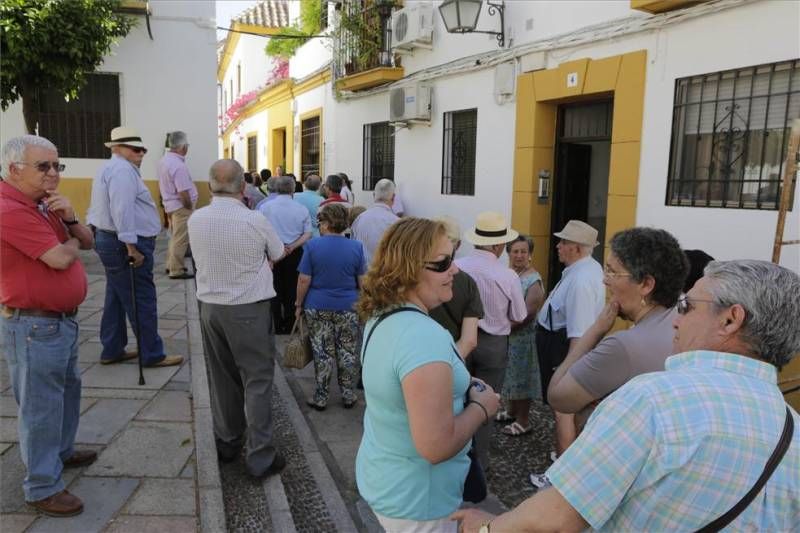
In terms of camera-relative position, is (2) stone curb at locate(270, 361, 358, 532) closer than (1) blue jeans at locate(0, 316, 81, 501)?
No

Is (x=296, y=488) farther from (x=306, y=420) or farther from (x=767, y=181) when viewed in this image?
(x=767, y=181)

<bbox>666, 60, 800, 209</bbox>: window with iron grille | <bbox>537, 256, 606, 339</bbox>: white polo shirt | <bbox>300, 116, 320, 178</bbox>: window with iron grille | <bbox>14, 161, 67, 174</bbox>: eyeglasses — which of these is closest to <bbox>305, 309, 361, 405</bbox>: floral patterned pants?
<bbox>537, 256, 606, 339</bbox>: white polo shirt

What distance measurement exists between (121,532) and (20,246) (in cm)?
137

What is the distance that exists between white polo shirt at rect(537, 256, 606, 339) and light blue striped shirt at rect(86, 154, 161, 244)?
313cm

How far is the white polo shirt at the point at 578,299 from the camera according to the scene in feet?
11.5

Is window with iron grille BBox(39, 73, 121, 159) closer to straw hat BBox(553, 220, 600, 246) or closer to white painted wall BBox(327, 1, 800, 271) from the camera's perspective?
white painted wall BBox(327, 1, 800, 271)

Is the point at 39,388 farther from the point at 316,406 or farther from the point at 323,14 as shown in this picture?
the point at 323,14

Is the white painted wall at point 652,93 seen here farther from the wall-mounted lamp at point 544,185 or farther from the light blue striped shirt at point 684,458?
the light blue striped shirt at point 684,458

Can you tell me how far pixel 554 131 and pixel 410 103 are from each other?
8.83 feet

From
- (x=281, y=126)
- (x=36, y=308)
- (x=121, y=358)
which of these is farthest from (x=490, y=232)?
(x=281, y=126)

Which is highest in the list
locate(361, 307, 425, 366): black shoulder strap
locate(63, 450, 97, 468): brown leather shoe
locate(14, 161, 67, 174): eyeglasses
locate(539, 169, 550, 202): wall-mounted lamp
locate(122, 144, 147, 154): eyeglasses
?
locate(122, 144, 147, 154): eyeglasses

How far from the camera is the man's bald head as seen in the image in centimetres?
335

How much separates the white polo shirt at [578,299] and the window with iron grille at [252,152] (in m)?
18.1

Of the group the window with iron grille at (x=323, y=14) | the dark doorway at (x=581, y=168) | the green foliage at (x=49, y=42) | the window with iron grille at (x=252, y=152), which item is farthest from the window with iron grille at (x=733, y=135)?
the window with iron grille at (x=252, y=152)
